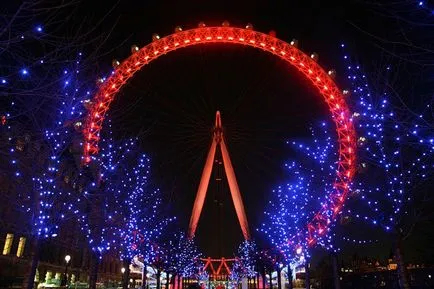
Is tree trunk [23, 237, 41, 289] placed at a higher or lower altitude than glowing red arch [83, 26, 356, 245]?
lower

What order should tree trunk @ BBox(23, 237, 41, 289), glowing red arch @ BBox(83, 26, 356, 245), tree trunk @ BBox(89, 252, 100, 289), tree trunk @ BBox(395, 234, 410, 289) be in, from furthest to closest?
1. glowing red arch @ BBox(83, 26, 356, 245)
2. tree trunk @ BBox(89, 252, 100, 289)
3. tree trunk @ BBox(395, 234, 410, 289)
4. tree trunk @ BBox(23, 237, 41, 289)

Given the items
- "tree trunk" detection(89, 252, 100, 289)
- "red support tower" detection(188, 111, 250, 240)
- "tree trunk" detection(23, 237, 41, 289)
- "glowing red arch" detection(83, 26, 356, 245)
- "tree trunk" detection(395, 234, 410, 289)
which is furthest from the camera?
"red support tower" detection(188, 111, 250, 240)

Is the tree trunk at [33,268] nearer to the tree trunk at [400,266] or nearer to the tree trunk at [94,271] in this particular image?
the tree trunk at [94,271]

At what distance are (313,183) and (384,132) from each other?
16.1 metres

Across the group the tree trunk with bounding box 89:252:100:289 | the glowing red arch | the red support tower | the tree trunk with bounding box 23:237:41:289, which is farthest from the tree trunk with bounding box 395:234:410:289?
the red support tower

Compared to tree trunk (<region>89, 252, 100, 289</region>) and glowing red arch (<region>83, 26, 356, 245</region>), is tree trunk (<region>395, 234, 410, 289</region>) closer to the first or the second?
glowing red arch (<region>83, 26, 356, 245</region>)

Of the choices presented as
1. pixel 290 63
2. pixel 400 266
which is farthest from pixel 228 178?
pixel 400 266

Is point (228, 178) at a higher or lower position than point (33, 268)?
higher

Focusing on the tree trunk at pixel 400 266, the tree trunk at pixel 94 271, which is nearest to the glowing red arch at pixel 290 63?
the tree trunk at pixel 400 266

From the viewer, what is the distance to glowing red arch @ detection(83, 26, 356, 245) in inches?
1335

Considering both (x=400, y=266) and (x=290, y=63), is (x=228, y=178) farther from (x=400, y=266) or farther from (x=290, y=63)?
(x=400, y=266)

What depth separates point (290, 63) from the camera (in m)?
36.9

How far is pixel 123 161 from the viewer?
35188mm

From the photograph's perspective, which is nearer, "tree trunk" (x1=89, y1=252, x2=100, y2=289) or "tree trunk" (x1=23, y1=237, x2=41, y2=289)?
"tree trunk" (x1=23, y1=237, x2=41, y2=289)
